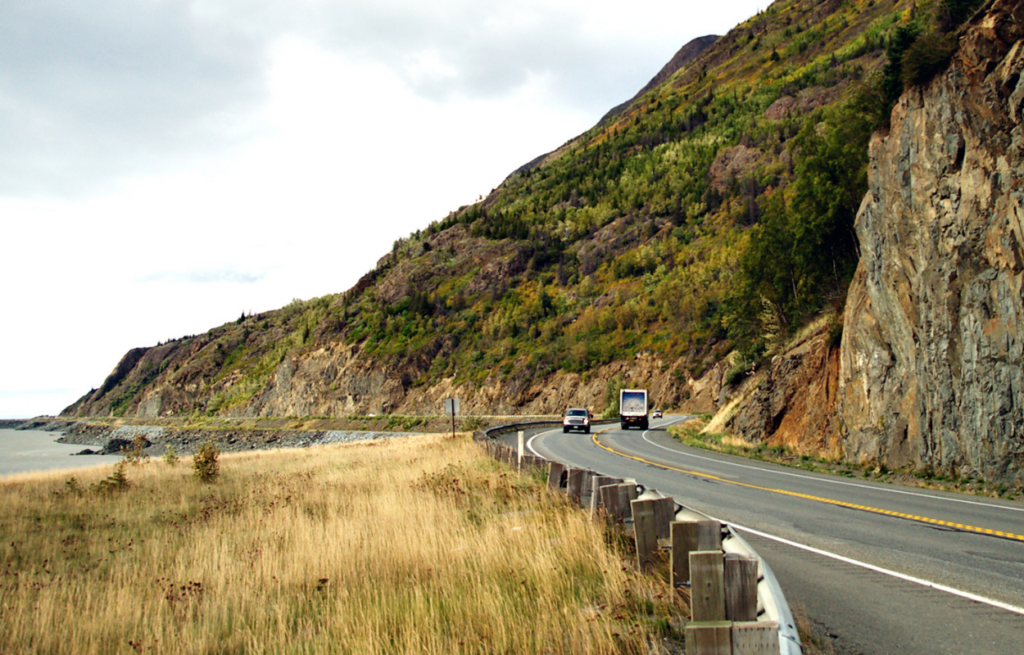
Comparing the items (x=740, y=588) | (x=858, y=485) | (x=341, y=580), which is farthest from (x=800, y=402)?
(x=740, y=588)

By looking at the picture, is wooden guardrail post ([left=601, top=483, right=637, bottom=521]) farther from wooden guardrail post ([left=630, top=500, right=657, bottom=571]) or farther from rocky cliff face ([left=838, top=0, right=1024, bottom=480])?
rocky cliff face ([left=838, top=0, right=1024, bottom=480])

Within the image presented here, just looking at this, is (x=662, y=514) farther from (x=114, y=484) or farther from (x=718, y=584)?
(x=114, y=484)

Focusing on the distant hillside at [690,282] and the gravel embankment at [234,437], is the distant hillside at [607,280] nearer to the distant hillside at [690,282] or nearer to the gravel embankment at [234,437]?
the distant hillside at [690,282]

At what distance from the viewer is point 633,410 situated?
43844 mm

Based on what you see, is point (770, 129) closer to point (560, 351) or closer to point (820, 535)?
point (560, 351)

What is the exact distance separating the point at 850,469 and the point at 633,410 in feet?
84.2

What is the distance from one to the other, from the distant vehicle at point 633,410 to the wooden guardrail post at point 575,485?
1384 inches

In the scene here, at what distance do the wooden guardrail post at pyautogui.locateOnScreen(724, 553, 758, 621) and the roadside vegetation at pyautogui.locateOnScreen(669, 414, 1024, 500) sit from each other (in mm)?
12193

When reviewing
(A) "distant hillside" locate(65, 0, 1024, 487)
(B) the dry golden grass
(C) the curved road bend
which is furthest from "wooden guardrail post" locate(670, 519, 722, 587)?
(A) "distant hillside" locate(65, 0, 1024, 487)

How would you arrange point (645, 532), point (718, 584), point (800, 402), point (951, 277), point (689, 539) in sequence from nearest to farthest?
point (718, 584), point (689, 539), point (645, 532), point (951, 277), point (800, 402)

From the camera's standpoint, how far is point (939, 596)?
5891mm

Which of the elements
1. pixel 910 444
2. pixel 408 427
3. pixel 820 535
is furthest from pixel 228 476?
pixel 408 427

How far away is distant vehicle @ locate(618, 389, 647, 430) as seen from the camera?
4344 centimetres

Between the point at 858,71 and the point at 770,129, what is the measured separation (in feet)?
48.8
